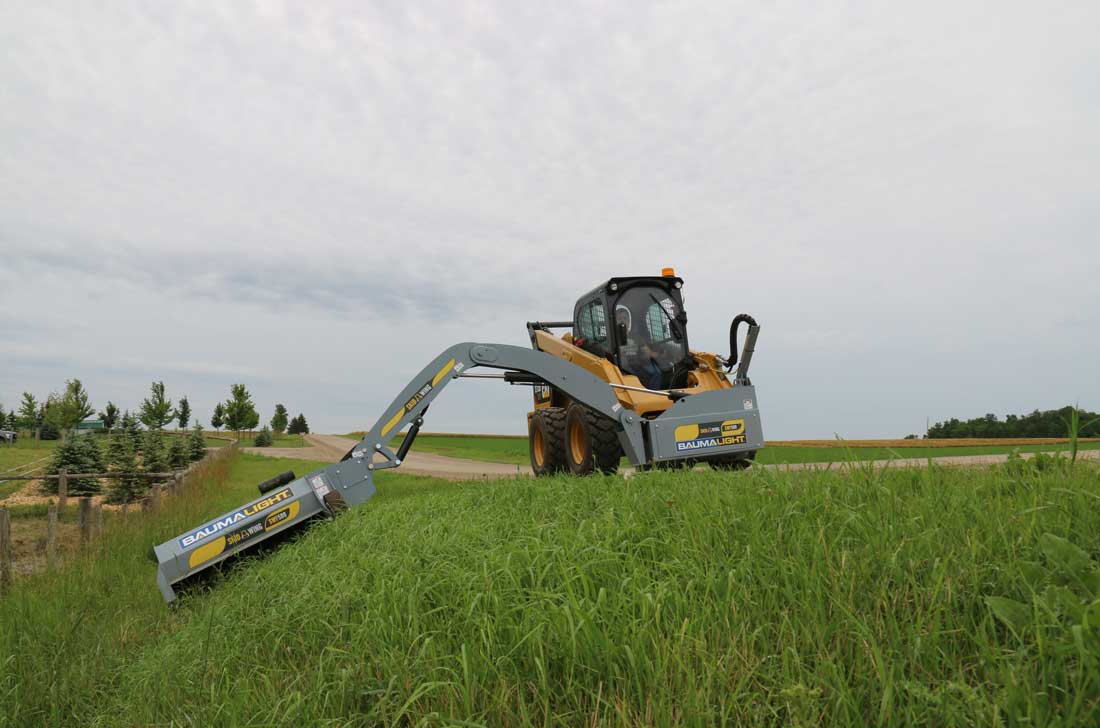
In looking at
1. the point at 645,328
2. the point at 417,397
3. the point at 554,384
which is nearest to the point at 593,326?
the point at 645,328

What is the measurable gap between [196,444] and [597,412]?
27016mm

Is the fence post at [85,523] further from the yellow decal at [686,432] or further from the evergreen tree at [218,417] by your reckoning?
the evergreen tree at [218,417]

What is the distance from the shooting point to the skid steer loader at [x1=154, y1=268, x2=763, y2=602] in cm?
668

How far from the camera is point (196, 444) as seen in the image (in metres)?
29.2

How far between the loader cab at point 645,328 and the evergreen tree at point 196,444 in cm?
2541

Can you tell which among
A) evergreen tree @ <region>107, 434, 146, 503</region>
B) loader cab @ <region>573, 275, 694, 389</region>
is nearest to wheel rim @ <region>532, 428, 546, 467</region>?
loader cab @ <region>573, 275, 694, 389</region>

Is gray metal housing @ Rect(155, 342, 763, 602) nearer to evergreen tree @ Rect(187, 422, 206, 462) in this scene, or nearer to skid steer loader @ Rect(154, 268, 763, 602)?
skid steer loader @ Rect(154, 268, 763, 602)

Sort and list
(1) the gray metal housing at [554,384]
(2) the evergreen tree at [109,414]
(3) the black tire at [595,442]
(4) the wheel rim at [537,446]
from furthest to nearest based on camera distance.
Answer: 1. (2) the evergreen tree at [109,414]
2. (4) the wheel rim at [537,446]
3. (3) the black tire at [595,442]
4. (1) the gray metal housing at [554,384]

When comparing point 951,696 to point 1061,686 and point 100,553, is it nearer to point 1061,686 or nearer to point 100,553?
point 1061,686

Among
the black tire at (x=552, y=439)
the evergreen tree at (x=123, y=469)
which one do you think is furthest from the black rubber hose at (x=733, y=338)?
the evergreen tree at (x=123, y=469)

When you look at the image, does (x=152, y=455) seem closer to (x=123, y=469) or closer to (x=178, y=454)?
(x=123, y=469)

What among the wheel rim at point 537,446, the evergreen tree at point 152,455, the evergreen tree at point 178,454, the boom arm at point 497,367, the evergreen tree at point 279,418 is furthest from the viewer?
the evergreen tree at point 279,418

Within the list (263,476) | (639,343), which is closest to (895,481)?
(639,343)

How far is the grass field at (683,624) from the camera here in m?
1.95
